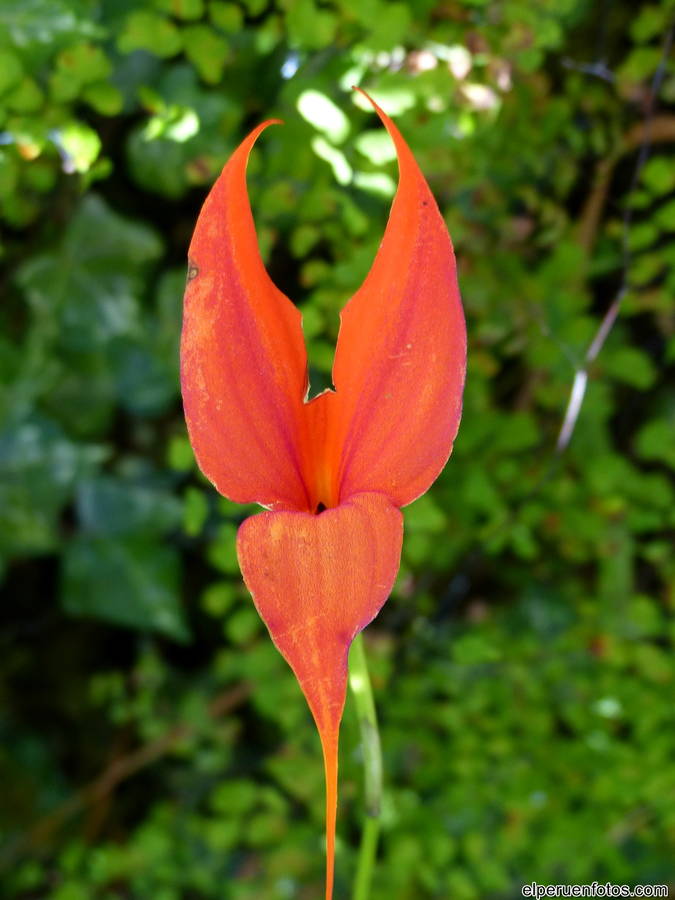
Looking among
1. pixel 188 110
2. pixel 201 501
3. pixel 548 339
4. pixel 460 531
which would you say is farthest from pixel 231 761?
pixel 188 110

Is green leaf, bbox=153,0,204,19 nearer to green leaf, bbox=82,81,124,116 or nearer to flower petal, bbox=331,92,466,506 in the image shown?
green leaf, bbox=82,81,124,116

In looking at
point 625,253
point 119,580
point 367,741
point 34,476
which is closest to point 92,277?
point 34,476

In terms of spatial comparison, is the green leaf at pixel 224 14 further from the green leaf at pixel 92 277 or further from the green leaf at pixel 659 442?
the green leaf at pixel 659 442

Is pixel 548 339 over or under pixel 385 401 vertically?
under

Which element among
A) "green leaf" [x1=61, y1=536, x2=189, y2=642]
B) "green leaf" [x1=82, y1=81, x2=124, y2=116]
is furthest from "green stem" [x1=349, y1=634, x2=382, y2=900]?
"green leaf" [x1=61, y1=536, x2=189, y2=642]

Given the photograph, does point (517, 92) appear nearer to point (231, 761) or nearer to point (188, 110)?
point (188, 110)

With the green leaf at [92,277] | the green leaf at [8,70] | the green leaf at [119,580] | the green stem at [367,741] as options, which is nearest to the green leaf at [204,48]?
the green leaf at [8,70]

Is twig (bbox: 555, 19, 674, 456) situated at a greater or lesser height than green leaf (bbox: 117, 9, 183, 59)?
lesser
